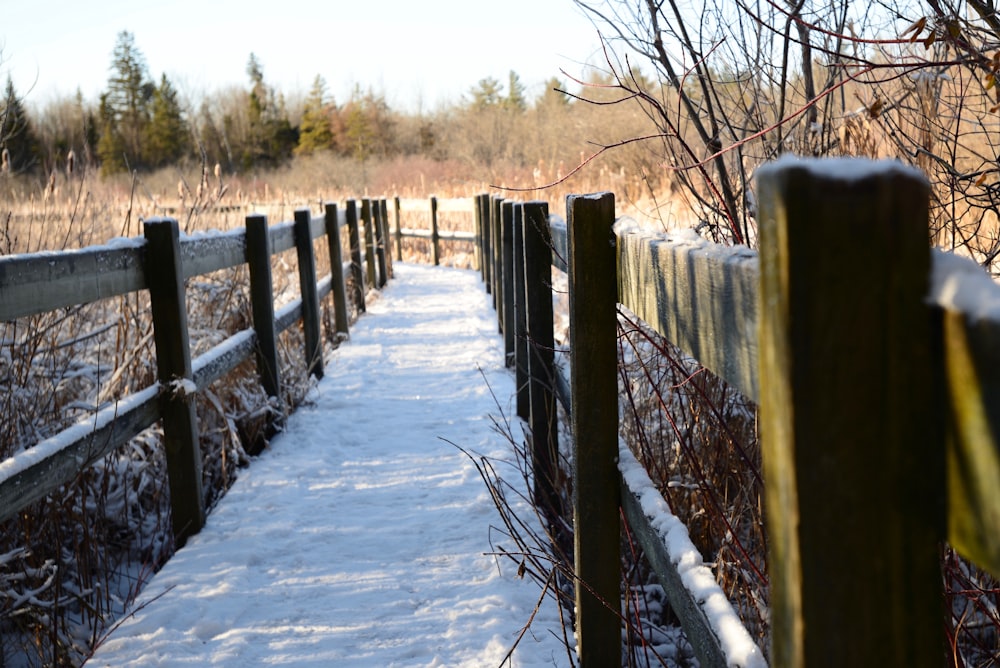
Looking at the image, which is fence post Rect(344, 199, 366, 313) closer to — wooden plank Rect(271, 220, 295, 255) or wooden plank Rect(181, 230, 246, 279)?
wooden plank Rect(271, 220, 295, 255)

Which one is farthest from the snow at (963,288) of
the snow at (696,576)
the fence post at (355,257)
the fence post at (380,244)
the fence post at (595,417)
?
the fence post at (380,244)

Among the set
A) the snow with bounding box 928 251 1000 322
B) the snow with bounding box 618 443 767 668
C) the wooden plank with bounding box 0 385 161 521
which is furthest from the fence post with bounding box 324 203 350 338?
the snow with bounding box 928 251 1000 322

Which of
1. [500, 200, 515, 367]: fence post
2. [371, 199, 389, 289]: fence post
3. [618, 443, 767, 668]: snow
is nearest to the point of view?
[618, 443, 767, 668]: snow

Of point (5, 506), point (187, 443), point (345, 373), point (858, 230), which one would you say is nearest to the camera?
point (858, 230)

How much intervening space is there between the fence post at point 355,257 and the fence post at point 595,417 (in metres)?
7.72

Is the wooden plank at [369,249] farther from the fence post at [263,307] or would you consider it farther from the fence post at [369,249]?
the fence post at [263,307]

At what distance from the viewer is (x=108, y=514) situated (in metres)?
3.73

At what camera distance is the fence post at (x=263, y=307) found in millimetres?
4996

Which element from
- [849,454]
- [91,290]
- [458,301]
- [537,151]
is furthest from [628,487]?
[537,151]

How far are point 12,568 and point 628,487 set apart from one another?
2317 mm

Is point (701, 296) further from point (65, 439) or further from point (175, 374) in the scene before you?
point (175, 374)

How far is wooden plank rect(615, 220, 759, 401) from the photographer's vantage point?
1.19m

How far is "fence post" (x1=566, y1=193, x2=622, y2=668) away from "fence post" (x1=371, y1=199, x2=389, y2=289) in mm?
10525

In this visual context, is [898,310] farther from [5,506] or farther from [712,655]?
[5,506]
